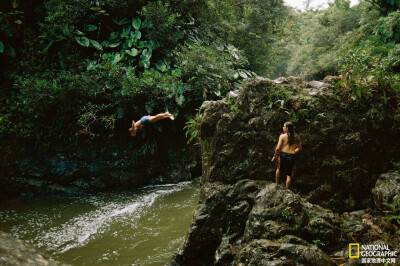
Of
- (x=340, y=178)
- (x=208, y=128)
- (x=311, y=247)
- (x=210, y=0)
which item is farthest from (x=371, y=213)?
(x=210, y=0)

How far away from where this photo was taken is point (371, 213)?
4.10 meters

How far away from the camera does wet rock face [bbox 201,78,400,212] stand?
4527mm

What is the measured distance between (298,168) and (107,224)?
468 centimetres

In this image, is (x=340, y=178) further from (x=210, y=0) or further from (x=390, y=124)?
(x=210, y=0)

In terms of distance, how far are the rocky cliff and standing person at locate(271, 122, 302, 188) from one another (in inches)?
11.7

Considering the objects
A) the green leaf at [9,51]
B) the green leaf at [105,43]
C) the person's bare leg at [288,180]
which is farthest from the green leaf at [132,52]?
the person's bare leg at [288,180]

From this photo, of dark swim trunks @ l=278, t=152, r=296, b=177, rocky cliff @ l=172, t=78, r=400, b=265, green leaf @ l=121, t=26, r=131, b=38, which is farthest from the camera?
green leaf @ l=121, t=26, r=131, b=38

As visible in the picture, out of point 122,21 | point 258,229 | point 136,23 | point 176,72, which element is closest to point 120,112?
point 176,72

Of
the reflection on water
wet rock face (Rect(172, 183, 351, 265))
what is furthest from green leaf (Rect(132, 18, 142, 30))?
wet rock face (Rect(172, 183, 351, 265))

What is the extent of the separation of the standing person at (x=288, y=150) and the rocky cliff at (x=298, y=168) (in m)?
0.30

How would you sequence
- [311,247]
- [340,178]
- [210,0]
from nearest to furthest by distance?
1. [311,247]
2. [340,178]
3. [210,0]

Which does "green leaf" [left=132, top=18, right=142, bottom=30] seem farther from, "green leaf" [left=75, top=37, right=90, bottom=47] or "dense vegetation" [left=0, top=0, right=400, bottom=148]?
"green leaf" [left=75, top=37, right=90, bottom=47]

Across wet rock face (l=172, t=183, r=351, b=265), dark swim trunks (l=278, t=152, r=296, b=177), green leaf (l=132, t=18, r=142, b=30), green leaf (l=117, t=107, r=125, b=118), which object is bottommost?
wet rock face (l=172, t=183, r=351, b=265)

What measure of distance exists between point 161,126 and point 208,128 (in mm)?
4135
